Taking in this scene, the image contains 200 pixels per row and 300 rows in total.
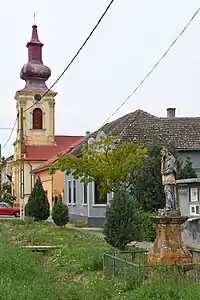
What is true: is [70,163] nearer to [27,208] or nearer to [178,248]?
[27,208]

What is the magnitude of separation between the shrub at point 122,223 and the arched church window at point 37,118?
54.0 meters

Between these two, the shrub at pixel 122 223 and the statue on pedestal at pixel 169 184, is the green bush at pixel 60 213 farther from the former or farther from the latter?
the statue on pedestal at pixel 169 184

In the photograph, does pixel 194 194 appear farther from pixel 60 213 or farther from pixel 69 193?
pixel 69 193

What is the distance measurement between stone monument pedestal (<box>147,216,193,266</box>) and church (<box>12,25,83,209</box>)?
53131mm

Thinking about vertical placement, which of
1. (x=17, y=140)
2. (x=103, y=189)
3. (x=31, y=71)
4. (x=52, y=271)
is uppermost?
(x=31, y=71)

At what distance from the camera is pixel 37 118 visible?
234 ft

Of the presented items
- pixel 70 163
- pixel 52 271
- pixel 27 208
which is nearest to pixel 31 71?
pixel 27 208

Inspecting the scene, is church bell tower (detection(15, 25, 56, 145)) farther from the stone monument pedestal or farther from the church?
the stone monument pedestal

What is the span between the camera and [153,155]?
2525cm

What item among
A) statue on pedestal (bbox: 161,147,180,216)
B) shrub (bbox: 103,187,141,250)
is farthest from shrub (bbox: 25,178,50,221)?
statue on pedestal (bbox: 161,147,180,216)

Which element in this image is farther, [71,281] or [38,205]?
[38,205]

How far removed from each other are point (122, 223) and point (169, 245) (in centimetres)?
437

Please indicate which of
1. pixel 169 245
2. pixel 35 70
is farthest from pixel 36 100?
pixel 169 245

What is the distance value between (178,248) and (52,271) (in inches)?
189
